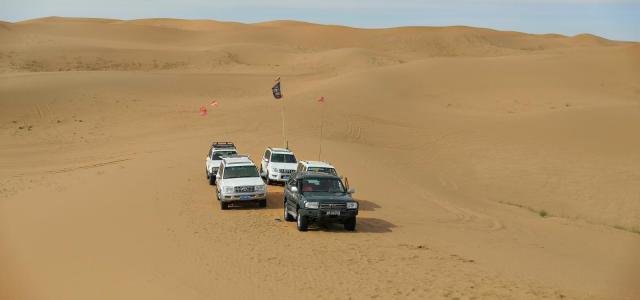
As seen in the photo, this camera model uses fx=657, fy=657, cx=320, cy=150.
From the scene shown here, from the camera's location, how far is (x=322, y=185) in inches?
707

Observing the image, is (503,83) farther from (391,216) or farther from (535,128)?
(391,216)

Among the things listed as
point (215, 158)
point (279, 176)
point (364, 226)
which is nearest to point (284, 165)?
point (279, 176)

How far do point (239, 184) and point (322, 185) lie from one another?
3.14 m

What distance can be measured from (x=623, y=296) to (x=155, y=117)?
3618 centimetres

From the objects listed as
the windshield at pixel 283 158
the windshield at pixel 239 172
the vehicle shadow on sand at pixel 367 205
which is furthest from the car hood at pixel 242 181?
the windshield at pixel 283 158

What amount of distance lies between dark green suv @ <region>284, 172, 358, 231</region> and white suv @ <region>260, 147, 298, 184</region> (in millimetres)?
5926

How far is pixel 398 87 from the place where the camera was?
5516 cm

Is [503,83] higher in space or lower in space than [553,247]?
higher

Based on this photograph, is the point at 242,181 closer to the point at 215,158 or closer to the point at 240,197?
the point at 240,197

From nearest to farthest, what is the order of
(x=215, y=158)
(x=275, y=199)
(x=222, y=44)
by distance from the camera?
(x=275, y=199) < (x=215, y=158) < (x=222, y=44)

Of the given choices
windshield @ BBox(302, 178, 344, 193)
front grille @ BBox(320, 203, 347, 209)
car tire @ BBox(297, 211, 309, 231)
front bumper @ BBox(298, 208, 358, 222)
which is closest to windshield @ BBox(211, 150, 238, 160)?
windshield @ BBox(302, 178, 344, 193)

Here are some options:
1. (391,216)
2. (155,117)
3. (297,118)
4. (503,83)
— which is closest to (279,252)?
(391,216)

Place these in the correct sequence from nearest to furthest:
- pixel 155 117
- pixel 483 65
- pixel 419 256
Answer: pixel 419 256 < pixel 155 117 < pixel 483 65

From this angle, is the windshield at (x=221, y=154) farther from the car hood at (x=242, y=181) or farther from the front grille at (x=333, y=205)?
the front grille at (x=333, y=205)
